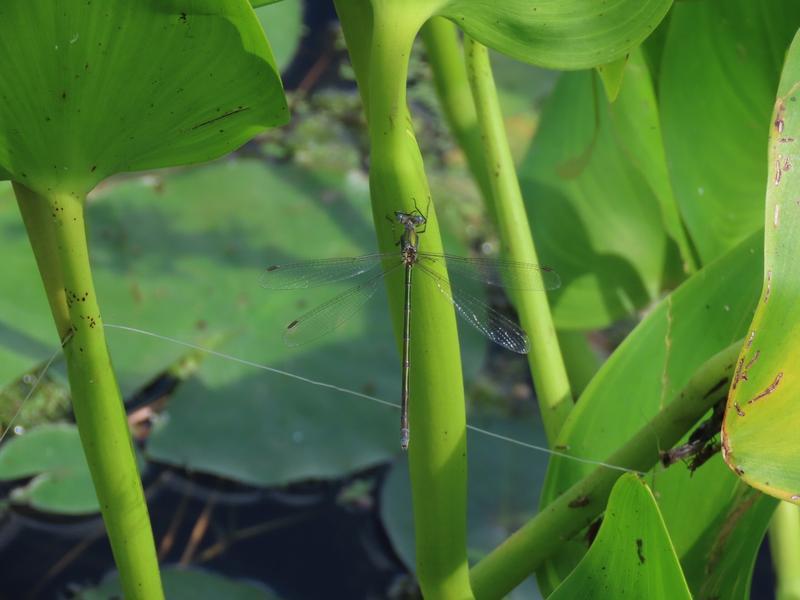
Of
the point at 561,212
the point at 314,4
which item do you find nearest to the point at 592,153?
the point at 561,212

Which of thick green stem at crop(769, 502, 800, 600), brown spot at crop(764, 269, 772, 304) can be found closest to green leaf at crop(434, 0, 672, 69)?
brown spot at crop(764, 269, 772, 304)

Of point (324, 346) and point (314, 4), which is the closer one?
point (324, 346)

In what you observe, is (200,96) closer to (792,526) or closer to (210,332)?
(792,526)

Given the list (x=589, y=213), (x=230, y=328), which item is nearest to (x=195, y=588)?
(x=230, y=328)

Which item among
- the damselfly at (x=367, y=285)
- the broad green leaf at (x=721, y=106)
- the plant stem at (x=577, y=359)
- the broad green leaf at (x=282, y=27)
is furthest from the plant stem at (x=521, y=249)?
the broad green leaf at (x=282, y=27)

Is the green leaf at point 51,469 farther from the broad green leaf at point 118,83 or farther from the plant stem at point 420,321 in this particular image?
the broad green leaf at point 118,83
